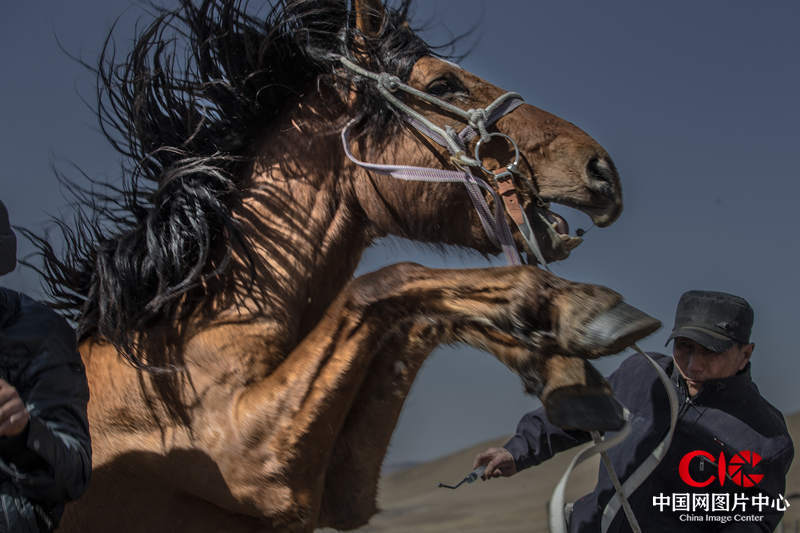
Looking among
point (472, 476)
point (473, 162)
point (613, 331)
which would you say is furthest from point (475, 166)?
point (472, 476)

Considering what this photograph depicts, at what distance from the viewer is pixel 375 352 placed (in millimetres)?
2404

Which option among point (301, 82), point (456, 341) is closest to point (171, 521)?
point (456, 341)

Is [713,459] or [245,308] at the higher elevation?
[245,308]

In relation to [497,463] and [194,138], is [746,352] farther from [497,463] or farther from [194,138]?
[194,138]

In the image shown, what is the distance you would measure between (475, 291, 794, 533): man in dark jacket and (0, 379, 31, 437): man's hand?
1.90 m

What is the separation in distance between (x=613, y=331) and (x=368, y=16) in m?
1.68

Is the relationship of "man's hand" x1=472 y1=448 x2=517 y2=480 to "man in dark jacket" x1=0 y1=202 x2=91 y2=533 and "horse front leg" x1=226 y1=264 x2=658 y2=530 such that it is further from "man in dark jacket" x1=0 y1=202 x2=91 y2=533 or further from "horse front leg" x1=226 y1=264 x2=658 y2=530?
"man in dark jacket" x1=0 y1=202 x2=91 y2=533

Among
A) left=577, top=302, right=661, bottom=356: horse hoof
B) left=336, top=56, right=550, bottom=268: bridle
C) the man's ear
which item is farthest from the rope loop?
the man's ear

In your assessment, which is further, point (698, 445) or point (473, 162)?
point (698, 445)

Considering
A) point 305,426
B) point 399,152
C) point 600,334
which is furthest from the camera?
point 399,152

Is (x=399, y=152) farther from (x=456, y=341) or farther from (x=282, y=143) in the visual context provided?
(x=456, y=341)

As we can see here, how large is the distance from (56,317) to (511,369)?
1.28 meters

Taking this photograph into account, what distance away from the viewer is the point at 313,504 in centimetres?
243

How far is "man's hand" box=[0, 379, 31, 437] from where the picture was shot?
1736 millimetres
